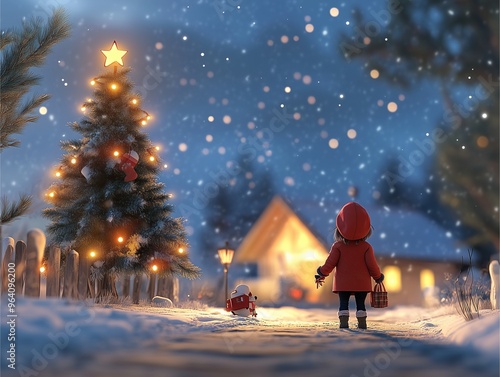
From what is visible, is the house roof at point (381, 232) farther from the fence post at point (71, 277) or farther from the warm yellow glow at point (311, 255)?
the fence post at point (71, 277)

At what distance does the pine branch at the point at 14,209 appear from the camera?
11.5 m

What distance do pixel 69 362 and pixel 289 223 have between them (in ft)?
56.1

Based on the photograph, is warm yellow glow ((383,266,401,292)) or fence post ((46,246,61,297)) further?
warm yellow glow ((383,266,401,292))

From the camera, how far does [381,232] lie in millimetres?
21766

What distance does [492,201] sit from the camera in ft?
55.6

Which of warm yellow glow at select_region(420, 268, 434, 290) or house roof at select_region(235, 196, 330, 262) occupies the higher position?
house roof at select_region(235, 196, 330, 262)

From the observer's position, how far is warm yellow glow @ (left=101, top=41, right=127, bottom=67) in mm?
11562

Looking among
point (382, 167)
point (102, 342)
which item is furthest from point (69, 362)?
point (382, 167)

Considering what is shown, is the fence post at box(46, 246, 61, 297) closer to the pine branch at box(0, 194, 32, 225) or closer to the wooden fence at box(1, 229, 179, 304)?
the wooden fence at box(1, 229, 179, 304)

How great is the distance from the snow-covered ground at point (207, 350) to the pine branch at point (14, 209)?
5.78 m

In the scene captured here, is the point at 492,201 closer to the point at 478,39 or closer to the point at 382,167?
the point at 478,39

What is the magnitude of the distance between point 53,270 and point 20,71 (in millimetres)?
4687

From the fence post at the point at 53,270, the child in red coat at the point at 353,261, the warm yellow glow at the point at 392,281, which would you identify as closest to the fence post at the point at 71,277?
the fence post at the point at 53,270

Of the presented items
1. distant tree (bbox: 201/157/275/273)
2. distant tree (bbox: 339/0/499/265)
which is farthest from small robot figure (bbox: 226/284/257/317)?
distant tree (bbox: 201/157/275/273)
